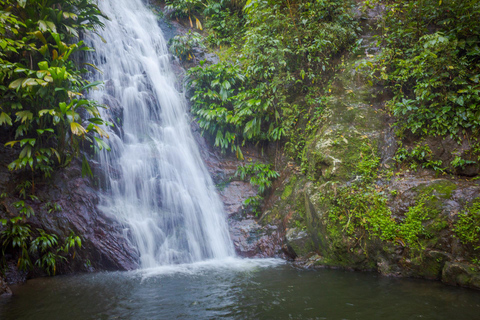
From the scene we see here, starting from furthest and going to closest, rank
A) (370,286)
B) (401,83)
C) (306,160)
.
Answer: (306,160) → (401,83) → (370,286)

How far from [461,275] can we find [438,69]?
3515 millimetres

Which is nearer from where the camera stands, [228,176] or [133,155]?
[133,155]

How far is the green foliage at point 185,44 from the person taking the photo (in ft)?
31.4

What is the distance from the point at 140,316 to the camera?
332 centimetres

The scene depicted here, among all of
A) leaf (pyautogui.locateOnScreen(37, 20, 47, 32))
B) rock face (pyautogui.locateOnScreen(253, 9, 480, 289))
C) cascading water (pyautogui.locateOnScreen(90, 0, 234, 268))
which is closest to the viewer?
rock face (pyautogui.locateOnScreen(253, 9, 480, 289))

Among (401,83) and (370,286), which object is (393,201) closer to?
(370,286)

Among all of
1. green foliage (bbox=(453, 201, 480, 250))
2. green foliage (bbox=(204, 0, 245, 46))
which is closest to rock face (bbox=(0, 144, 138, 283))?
green foliage (bbox=(453, 201, 480, 250))

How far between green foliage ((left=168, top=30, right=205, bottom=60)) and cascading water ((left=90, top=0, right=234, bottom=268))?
1.59ft

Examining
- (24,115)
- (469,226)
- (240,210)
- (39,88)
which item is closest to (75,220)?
(24,115)

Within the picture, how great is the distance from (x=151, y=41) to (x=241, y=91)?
434 cm

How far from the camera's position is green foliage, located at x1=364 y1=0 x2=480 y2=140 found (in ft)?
15.5

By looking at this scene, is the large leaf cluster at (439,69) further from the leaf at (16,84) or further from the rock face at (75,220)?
the leaf at (16,84)

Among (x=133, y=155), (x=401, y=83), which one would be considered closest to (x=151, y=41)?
(x=133, y=155)

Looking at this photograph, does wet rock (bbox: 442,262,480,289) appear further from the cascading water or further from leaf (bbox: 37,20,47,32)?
leaf (bbox: 37,20,47,32)
